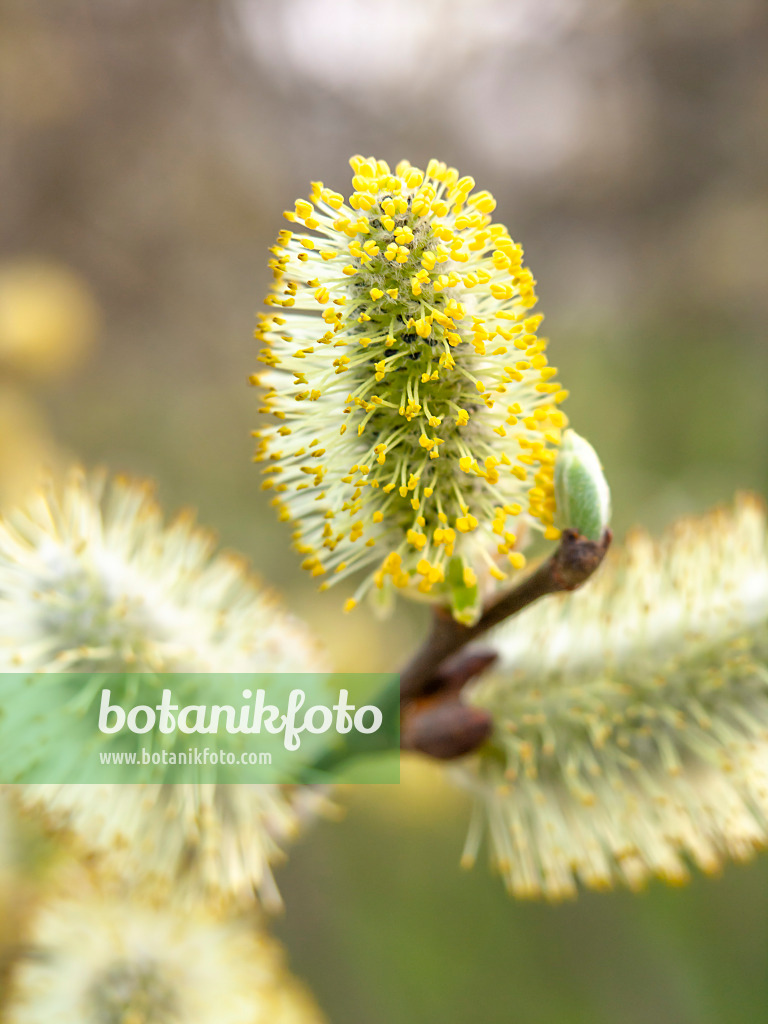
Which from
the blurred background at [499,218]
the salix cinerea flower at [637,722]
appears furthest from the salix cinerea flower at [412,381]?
the blurred background at [499,218]

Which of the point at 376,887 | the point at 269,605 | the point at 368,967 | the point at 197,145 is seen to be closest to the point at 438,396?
the point at 269,605

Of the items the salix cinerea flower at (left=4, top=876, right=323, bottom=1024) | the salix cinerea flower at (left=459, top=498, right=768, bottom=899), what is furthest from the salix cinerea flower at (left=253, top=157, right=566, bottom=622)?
the salix cinerea flower at (left=4, top=876, right=323, bottom=1024)

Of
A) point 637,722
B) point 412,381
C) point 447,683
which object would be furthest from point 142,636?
point 637,722

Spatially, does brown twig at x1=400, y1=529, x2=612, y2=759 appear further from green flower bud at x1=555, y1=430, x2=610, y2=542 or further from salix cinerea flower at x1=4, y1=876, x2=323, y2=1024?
salix cinerea flower at x1=4, y1=876, x2=323, y2=1024

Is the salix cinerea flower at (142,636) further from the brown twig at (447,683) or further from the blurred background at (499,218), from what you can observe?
the blurred background at (499,218)

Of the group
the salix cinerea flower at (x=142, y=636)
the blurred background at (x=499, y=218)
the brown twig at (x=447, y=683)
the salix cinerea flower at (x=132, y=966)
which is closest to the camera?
the brown twig at (x=447, y=683)

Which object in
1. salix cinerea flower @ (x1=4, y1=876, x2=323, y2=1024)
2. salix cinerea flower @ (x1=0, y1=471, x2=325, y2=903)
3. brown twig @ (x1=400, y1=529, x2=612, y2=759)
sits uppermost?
brown twig @ (x1=400, y1=529, x2=612, y2=759)
